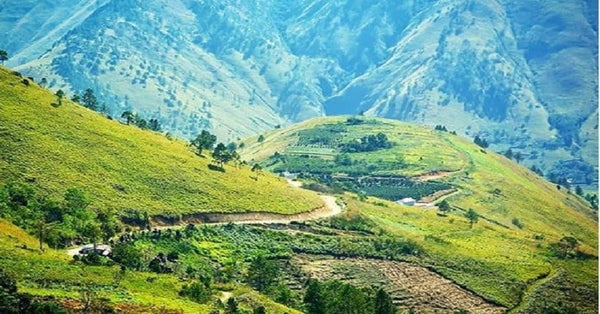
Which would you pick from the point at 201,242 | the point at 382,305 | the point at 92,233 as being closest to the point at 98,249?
the point at 92,233

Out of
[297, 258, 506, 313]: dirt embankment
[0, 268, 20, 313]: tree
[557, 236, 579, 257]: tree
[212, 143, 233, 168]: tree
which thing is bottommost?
[0, 268, 20, 313]: tree

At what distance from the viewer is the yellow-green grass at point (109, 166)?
142250mm

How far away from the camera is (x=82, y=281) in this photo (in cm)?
9100

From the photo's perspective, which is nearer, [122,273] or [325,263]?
[122,273]

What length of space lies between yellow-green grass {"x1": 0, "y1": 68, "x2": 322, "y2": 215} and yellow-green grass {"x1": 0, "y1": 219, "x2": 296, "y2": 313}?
3696 centimetres

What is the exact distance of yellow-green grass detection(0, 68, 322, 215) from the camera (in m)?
142

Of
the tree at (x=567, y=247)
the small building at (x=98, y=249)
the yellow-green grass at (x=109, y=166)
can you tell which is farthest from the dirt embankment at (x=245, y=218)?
the tree at (x=567, y=247)

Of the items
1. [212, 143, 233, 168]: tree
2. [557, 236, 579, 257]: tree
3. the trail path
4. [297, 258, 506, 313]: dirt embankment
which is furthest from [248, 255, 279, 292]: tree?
[557, 236, 579, 257]: tree

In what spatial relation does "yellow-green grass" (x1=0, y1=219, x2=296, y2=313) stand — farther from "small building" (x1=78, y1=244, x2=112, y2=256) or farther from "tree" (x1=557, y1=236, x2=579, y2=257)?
"tree" (x1=557, y1=236, x2=579, y2=257)

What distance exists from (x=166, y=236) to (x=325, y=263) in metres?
32.9

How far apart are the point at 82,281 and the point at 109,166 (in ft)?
217

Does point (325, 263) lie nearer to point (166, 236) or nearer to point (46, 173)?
point (166, 236)

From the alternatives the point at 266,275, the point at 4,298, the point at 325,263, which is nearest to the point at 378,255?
the point at 325,263

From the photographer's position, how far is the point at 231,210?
15850 cm
